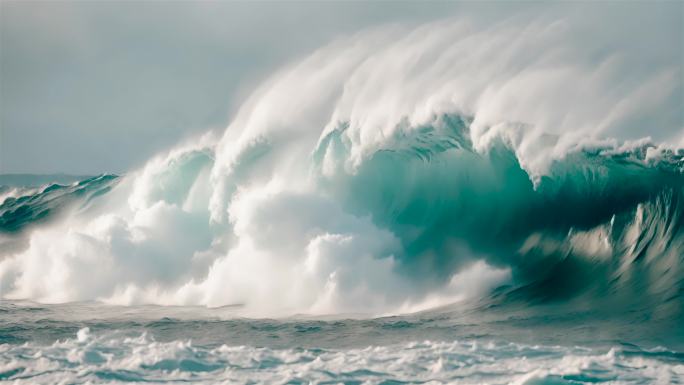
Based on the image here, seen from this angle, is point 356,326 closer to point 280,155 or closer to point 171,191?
point 280,155

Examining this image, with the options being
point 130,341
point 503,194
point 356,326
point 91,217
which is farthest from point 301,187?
point 91,217

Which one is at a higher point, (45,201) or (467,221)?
(45,201)

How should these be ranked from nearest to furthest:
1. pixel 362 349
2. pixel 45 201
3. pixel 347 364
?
pixel 347 364 < pixel 362 349 < pixel 45 201

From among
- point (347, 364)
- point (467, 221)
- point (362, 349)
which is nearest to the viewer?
point (347, 364)

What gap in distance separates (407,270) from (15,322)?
667cm

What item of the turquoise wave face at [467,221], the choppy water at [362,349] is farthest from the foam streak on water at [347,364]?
the turquoise wave face at [467,221]

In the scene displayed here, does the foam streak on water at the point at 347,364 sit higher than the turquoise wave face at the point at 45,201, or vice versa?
the turquoise wave face at the point at 45,201

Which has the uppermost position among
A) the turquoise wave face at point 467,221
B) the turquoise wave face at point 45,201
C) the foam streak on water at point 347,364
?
the turquoise wave face at point 45,201

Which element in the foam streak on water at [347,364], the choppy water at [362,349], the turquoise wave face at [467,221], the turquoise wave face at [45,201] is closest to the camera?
the foam streak on water at [347,364]

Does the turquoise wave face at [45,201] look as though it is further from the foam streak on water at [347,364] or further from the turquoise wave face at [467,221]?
the foam streak on water at [347,364]

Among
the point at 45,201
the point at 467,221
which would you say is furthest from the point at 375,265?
the point at 45,201

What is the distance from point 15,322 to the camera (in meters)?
11.3

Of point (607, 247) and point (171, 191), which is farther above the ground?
point (171, 191)

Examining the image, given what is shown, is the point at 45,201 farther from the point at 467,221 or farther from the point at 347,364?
the point at 347,364
